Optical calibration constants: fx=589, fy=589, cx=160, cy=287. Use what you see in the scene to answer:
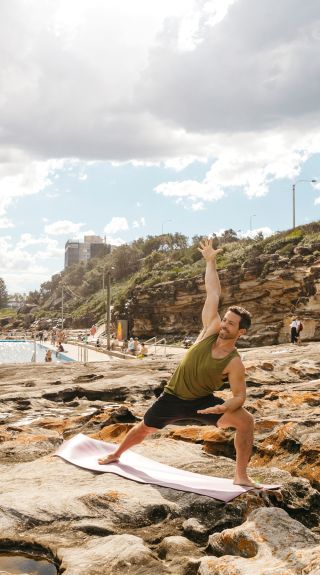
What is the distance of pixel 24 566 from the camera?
10.9 feet

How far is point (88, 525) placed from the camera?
3711mm

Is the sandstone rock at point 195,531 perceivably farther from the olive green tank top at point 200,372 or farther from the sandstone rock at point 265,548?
the olive green tank top at point 200,372

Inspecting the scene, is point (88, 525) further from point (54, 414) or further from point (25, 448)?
point (54, 414)

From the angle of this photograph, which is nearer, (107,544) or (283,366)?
(107,544)

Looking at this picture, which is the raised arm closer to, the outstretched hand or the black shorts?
the outstretched hand

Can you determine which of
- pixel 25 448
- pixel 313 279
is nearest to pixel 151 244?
pixel 313 279

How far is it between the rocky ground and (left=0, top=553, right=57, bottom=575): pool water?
0.20 feet

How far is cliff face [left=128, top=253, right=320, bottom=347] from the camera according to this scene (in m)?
29.5

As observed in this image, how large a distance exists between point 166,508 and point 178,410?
84 cm

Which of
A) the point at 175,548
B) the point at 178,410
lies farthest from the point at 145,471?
the point at 175,548

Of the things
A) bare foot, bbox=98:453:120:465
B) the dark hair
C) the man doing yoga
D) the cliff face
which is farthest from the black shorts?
the cliff face

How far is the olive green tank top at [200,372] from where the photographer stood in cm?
441

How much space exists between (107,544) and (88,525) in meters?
0.36

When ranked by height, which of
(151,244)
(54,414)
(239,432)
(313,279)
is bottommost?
(54,414)
